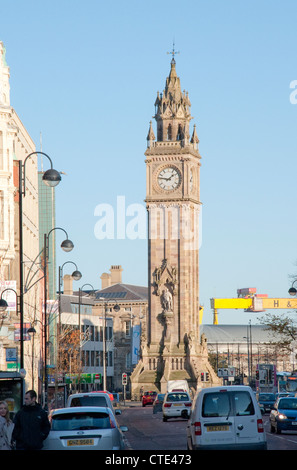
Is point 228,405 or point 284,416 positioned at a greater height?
point 228,405

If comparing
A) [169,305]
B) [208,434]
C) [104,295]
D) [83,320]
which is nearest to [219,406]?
[208,434]

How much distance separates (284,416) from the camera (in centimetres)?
4675

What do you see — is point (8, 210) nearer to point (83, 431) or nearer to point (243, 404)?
point (243, 404)

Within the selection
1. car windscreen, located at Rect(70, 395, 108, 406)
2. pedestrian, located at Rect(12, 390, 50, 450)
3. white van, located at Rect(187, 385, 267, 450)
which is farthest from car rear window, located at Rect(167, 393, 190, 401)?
pedestrian, located at Rect(12, 390, 50, 450)

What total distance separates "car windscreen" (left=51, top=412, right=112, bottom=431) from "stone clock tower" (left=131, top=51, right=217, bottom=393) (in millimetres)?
103626

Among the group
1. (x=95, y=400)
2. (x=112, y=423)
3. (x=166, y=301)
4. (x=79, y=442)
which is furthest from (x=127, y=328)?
(x=79, y=442)

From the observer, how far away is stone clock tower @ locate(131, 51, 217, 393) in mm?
130625

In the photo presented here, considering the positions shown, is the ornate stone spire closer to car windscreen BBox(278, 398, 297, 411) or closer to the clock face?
the clock face

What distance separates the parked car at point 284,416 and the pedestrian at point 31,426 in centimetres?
2547

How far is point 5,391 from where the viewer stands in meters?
38.3

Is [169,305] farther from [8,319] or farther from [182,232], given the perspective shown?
[8,319]

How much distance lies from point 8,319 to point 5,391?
3478 cm

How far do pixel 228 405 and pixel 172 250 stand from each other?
106422 millimetres

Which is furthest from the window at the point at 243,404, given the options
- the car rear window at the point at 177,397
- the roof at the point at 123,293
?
the roof at the point at 123,293
